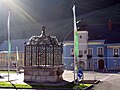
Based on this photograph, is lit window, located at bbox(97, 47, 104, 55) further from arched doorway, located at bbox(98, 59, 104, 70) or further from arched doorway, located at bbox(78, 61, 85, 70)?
arched doorway, located at bbox(78, 61, 85, 70)

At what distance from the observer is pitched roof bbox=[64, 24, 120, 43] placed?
207ft

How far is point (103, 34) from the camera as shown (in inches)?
2576

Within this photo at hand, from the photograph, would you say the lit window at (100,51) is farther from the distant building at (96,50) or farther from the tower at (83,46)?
the tower at (83,46)

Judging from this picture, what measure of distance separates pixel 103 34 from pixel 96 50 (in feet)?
14.0

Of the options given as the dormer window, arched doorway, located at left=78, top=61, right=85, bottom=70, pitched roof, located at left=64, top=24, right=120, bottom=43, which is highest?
pitched roof, located at left=64, top=24, right=120, bottom=43

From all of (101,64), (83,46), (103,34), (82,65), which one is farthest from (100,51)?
(82,65)

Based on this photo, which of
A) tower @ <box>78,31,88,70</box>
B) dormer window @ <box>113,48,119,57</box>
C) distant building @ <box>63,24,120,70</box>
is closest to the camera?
dormer window @ <box>113,48,119,57</box>

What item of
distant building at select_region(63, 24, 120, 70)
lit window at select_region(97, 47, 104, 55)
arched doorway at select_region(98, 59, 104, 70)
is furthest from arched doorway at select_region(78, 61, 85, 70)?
lit window at select_region(97, 47, 104, 55)

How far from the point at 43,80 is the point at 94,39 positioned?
36.6 m

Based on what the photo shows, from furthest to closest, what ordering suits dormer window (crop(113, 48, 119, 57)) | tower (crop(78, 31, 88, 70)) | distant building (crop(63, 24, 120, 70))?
tower (crop(78, 31, 88, 70)) < distant building (crop(63, 24, 120, 70)) < dormer window (crop(113, 48, 119, 57))

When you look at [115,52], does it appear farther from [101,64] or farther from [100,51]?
[101,64]

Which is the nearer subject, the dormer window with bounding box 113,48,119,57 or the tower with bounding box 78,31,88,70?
the dormer window with bounding box 113,48,119,57

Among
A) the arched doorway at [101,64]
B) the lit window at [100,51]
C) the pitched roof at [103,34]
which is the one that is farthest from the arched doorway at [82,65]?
the pitched roof at [103,34]

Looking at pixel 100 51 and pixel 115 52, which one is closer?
pixel 115 52
